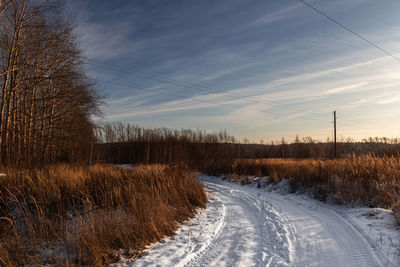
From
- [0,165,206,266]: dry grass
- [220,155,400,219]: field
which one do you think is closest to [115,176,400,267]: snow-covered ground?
[0,165,206,266]: dry grass

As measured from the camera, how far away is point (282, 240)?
4.55 meters

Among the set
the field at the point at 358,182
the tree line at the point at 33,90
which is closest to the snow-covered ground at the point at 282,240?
the field at the point at 358,182

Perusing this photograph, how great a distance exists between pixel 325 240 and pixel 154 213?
3456mm

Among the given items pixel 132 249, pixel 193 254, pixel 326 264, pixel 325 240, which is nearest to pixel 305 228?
pixel 325 240

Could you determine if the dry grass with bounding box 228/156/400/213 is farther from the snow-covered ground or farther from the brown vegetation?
the snow-covered ground

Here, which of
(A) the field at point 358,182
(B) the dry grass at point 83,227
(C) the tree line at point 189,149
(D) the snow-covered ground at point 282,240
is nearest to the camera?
(B) the dry grass at point 83,227

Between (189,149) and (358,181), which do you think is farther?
(189,149)

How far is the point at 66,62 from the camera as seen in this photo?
16922 mm

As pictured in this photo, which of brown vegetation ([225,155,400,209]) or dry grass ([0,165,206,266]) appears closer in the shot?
dry grass ([0,165,206,266])

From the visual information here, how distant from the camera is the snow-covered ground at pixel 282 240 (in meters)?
3.70

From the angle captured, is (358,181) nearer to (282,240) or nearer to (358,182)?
(358,182)

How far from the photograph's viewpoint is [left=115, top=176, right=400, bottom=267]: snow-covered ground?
146 inches

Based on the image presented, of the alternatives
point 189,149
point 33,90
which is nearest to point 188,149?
point 189,149

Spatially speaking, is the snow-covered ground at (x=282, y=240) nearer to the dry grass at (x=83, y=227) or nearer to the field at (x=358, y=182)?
the dry grass at (x=83, y=227)
